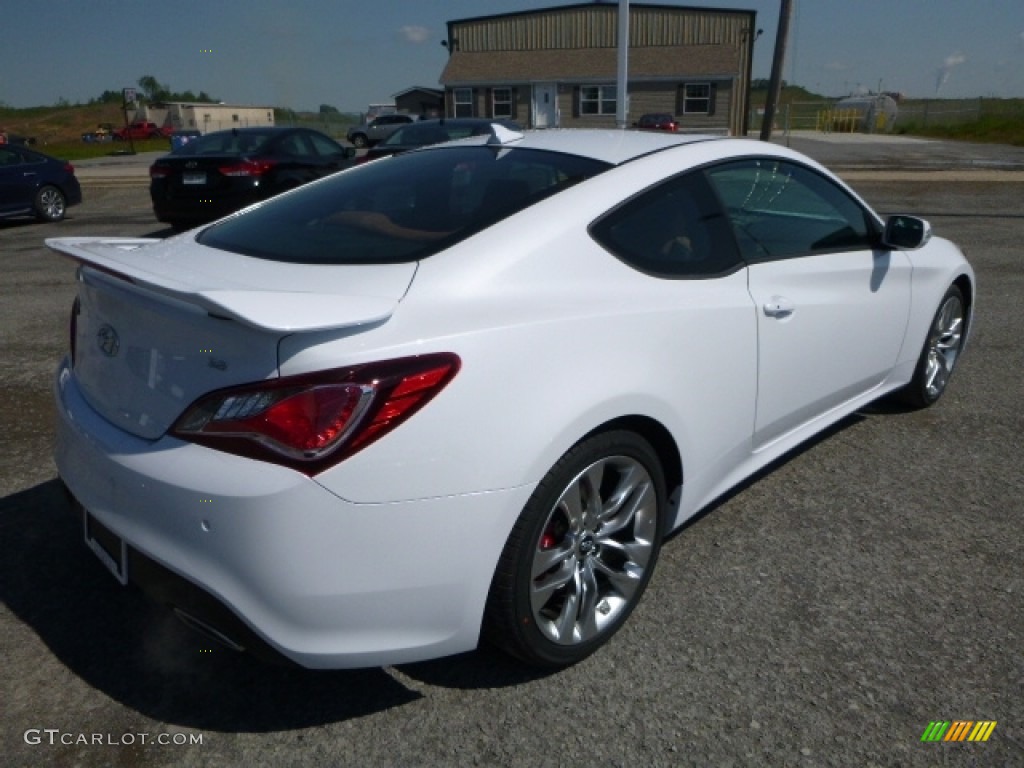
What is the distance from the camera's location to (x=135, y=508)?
7.13 feet

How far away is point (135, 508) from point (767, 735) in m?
1.74

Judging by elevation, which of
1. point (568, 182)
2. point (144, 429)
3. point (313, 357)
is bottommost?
point (144, 429)

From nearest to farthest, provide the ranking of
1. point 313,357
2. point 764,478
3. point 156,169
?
point 313,357 < point 764,478 < point 156,169

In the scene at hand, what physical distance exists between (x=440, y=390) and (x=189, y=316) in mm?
652

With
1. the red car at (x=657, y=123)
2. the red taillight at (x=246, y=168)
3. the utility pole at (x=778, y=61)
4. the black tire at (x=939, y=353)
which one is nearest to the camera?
the black tire at (x=939, y=353)

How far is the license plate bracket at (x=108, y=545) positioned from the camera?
90.1 inches

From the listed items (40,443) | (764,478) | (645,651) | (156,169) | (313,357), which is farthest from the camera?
(156,169)

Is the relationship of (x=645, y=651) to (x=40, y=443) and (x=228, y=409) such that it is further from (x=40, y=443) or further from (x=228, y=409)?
(x=40, y=443)

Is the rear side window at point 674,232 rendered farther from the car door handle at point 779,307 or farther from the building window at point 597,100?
the building window at point 597,100

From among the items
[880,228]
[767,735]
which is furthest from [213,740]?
[880,228]

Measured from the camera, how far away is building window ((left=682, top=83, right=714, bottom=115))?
45.6 meters

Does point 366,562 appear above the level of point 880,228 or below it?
below

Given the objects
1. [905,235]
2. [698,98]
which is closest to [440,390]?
[905,235]

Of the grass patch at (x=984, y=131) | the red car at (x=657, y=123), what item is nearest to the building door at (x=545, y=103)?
the red car at (x=657, y=123)
